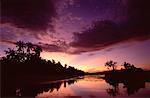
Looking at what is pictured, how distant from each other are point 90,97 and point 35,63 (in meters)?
21.2

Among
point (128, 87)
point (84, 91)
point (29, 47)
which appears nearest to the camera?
point (84, 91)

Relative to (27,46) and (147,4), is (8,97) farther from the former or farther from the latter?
(27,46)

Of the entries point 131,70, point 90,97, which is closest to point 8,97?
point 90,97

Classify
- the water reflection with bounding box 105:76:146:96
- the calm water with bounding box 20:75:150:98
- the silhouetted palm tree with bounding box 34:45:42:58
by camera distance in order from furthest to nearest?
the silhouetted palm tree with bounding box 34:45:42:58, the water reflection with bounding box 105:76:146:96, the calm water with bounding box 20:75:150:98

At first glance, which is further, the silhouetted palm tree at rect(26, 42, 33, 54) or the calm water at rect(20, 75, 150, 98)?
the silhouetted palm tree at rect(26, 42, 33, 54)

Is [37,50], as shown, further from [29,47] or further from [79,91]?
[79,91]

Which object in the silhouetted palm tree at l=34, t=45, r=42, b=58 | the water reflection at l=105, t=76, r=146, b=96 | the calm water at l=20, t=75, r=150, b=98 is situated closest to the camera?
the calm water at l=20, t=75, r=150, b=98

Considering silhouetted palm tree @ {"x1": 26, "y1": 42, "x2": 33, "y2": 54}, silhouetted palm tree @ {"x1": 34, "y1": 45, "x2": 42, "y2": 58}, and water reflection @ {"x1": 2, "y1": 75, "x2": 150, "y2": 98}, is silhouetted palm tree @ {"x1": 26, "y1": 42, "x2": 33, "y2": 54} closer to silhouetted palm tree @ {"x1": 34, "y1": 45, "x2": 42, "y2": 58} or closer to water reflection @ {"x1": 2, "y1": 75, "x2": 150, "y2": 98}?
silhouetted palm tree @ {"x1": 34, "y1": 45, "x2": 42, "y2": 58}

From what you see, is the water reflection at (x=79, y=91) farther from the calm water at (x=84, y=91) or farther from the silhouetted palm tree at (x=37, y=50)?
the silhouetted palm tree at (x=37, y=50)

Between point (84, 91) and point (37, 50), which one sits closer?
point (84, 91)

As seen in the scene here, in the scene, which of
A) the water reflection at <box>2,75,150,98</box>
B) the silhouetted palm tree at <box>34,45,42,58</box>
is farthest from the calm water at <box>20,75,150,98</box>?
the silhouetted palm tree at <box>34,45,42,58</box>

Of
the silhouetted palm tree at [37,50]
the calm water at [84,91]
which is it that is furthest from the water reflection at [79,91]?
the silhouetted palm tree at [37,50]

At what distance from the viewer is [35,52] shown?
28891 mm

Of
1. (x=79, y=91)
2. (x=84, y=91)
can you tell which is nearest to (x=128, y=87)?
(x=84, y=91)
